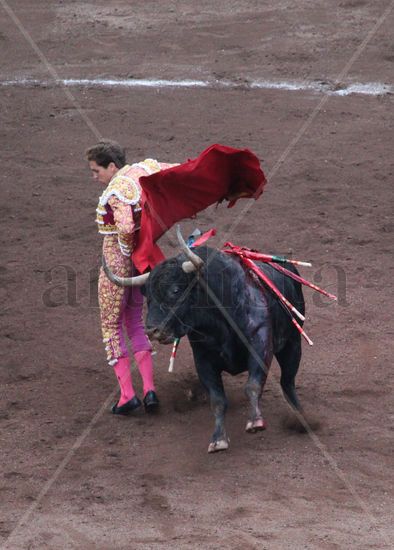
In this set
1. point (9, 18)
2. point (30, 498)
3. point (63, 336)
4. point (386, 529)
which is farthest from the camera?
point (9, 18)

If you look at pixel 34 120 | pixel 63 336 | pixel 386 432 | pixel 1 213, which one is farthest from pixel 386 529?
pixel 34 120

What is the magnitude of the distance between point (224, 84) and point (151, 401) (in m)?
6.69

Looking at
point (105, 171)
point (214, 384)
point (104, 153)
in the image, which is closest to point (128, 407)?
point (214, 384)

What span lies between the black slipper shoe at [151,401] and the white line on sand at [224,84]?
6.42 m

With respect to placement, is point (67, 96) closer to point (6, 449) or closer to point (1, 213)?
point (1, 213)

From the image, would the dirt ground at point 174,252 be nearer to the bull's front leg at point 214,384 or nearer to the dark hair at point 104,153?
the bull's front leg at point 214,384

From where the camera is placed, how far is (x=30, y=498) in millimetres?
6746

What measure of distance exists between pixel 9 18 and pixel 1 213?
235 inches

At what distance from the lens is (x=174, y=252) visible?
33.0 ft

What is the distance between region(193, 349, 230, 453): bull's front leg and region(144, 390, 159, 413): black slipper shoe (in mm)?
588

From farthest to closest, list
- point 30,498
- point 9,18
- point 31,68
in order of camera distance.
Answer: point 9,18, point 31,68, point 30,498

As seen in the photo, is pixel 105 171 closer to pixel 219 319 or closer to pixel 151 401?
pixel 219 319

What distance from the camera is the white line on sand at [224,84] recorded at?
13375 millimetres

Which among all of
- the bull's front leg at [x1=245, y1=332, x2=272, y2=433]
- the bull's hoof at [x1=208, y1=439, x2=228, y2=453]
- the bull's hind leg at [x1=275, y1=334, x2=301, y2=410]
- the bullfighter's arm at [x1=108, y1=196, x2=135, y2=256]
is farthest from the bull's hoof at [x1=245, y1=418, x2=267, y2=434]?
the bullfighter's arm at [x1=108, y1=196, x2=135, y2=256]
